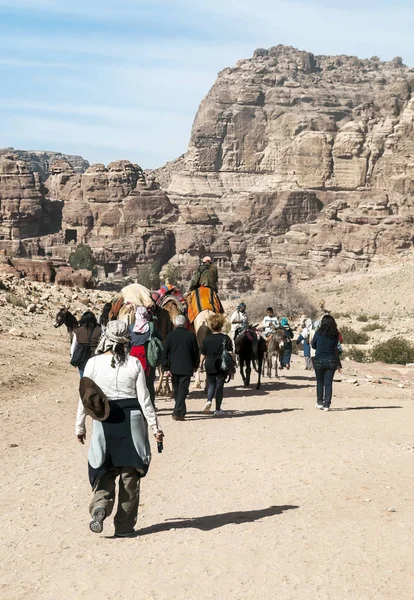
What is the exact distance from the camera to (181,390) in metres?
12.6

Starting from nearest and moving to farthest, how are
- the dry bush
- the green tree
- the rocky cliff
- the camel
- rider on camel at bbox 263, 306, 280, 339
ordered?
1. the camel
2. rider on camel at bbox 263, 306, 280, 339
3. the dry bush
4. the green tree
5. the rocky cliff

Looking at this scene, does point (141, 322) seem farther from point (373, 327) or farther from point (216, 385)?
point (373, 327)

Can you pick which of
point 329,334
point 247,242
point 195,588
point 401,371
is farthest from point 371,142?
point 195,588

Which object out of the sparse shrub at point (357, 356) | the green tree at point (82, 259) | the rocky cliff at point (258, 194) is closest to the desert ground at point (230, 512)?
the sparse shrub at point (357, 356)

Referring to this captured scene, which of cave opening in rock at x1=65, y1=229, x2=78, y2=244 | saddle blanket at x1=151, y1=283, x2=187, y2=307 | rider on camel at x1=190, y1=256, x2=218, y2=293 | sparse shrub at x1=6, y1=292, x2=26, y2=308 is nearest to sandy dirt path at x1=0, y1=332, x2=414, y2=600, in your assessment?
saddle blanket at x1=151, y1=283, x2=187, y2=307

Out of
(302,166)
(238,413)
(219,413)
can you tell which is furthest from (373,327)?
(302,166)

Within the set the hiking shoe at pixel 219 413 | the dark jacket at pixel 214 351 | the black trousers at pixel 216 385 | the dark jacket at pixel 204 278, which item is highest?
the dark jacket at pixel 204 278

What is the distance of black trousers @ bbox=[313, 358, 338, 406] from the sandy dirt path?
61 cm

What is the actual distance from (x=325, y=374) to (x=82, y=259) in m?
82.7

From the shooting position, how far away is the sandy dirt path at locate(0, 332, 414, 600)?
5.93 metres

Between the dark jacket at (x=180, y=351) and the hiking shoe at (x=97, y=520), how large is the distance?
586 cm

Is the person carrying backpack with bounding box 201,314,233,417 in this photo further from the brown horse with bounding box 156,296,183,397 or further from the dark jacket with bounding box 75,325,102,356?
the dark jacket with bounding box 75,325,102,356

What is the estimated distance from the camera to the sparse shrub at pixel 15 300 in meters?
28.2

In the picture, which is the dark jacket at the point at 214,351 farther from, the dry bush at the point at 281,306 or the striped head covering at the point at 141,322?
the dry bush at the point at 281,306
